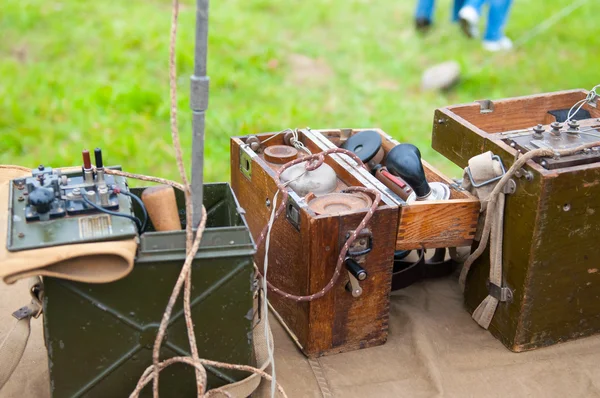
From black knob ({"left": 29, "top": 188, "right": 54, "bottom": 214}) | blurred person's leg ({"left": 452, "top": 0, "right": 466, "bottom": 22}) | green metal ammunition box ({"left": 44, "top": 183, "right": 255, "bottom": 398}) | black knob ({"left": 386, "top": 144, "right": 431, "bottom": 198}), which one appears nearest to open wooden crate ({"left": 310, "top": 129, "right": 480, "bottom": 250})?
black knob ({"left": 386, "top": 144, "right": 431, "bottom": 198})

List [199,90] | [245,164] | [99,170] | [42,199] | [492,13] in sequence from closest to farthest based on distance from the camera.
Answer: [199,90]
[42,199]
[99,170]
[245,164]
[492,13]

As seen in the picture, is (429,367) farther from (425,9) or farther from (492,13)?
(425,9)

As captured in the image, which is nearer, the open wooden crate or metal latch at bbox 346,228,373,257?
metal latch at bbox 346,228,373,257

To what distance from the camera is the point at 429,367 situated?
2564mm

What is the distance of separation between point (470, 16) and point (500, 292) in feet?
16.3

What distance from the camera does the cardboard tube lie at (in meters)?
2.19

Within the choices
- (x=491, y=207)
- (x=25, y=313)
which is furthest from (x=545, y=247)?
(x=25, y=313)

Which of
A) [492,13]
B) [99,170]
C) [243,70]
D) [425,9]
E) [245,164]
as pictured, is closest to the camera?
[99,170]

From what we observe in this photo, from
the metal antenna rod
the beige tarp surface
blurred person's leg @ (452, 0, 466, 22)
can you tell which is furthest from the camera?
blurred person's leg @ (452, 0, 466, 22)

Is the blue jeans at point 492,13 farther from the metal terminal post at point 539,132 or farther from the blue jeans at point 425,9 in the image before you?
the metal terminal post at point 539,132

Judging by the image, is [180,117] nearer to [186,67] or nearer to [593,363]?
[186,67]

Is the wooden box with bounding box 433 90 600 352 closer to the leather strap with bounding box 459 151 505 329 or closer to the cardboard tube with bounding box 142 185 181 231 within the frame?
the leather strap with bounding box 459 151 505 329

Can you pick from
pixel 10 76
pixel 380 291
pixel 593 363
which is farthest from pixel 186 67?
pixel 593 363

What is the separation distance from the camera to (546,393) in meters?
2.47
